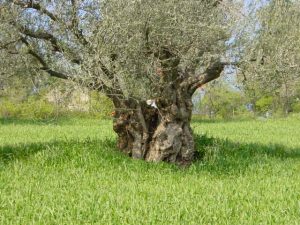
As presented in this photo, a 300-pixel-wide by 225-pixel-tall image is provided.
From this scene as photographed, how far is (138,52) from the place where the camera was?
10109 millimetres

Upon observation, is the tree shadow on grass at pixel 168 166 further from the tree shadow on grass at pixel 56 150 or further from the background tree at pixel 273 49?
the background tree at pixel 273 49

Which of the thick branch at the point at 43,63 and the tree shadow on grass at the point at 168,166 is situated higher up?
the thick branch at the point at 43,63

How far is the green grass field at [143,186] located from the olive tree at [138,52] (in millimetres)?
850

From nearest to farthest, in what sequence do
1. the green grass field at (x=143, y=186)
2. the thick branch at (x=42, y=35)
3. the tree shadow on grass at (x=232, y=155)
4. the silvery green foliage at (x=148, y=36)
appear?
the green grass field at (x=143, y=186) < the silvery green foliage at (x=148, y=36) < the thick branch at (x=42, y=35) < the tree shadow on grass at (x=232, y=155)

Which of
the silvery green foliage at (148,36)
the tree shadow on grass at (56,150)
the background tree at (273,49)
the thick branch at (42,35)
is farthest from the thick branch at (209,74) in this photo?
the thick branch at (42,35)

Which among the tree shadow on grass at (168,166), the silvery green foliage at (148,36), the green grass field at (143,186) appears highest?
the silvery green foliage at (148,36)

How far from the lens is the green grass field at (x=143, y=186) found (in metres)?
7.33

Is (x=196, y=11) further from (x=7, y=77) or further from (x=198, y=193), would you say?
(x=7, y=77)

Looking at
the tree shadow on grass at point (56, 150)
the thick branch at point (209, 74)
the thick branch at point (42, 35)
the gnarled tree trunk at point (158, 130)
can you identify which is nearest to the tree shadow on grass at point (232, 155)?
the gnarled tree trunk at point (158, 130)

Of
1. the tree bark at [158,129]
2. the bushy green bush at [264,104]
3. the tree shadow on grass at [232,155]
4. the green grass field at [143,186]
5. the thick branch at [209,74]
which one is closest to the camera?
the green grass field at [143,186]

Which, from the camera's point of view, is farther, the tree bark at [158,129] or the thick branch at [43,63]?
the tree bark at [158,129]

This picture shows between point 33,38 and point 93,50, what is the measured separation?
6.82 feet

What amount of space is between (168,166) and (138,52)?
8.41ft

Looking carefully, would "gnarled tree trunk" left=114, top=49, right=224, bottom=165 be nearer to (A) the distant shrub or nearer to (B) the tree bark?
(B) the tree bark
